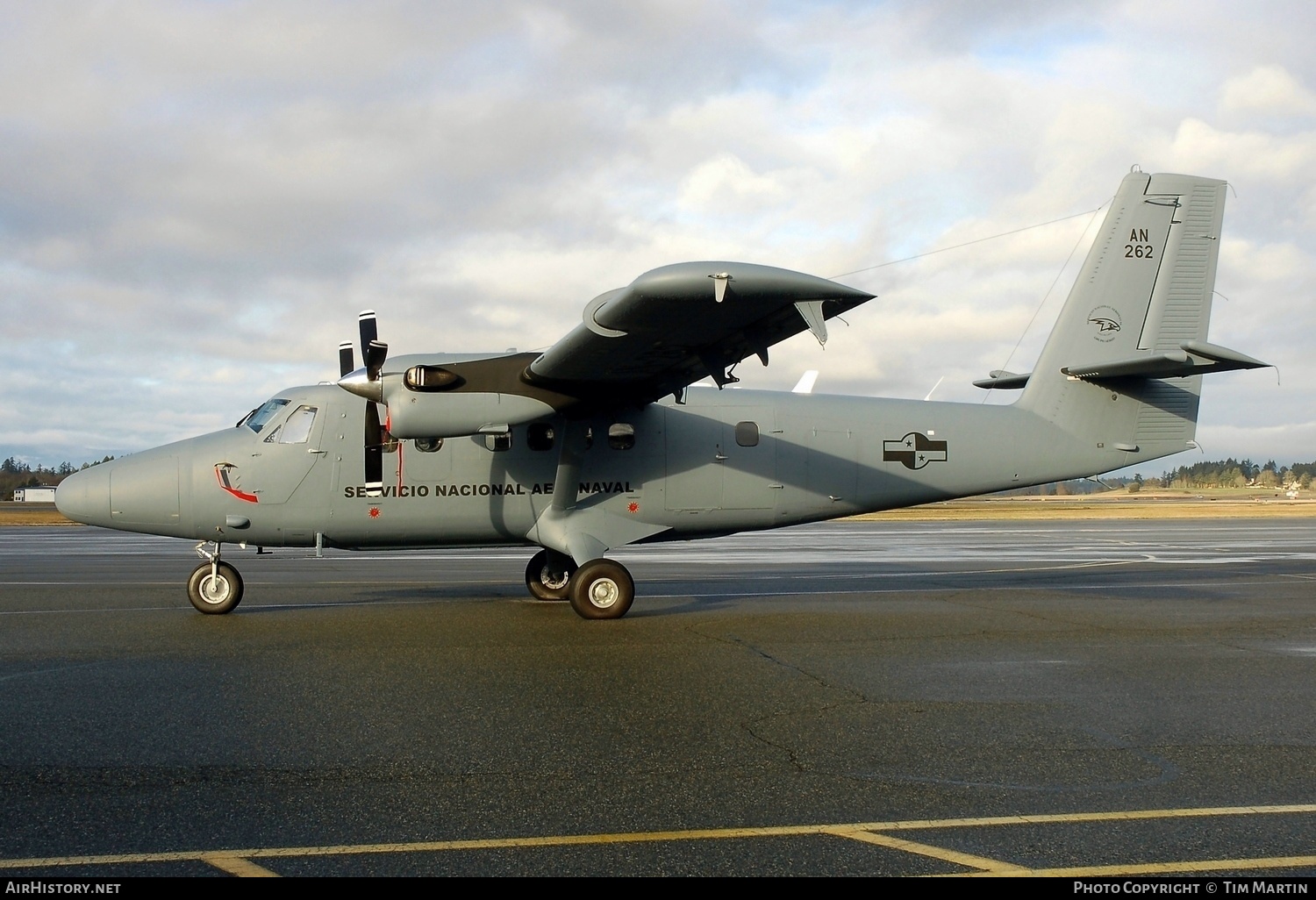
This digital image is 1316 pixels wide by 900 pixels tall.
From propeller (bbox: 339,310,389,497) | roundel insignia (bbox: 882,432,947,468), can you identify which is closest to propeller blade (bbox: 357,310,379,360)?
propeller (bbox: 339,310,389,497)

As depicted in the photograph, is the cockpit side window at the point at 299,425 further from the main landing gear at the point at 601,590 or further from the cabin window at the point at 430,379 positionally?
the main landing gear at the point at 601,590

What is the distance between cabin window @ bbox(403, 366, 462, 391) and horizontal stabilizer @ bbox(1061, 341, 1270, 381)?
9.88 m

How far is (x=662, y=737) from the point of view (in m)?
6.54

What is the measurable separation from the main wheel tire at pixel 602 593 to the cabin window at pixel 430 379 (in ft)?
9.88

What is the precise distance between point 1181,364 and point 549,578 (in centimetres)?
992

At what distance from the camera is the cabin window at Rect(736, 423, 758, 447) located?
48.4ft

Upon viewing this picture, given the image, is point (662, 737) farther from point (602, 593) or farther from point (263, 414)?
point (263, 414)

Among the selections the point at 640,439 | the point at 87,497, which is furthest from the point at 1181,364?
the point at 87,497

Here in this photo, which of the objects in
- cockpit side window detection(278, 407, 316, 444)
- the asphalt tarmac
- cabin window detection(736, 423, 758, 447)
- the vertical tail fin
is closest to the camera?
the asphalt tarmac

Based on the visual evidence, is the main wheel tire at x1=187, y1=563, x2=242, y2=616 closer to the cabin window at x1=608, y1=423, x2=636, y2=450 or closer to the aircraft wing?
the aircraft wing

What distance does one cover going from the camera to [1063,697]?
787 cm

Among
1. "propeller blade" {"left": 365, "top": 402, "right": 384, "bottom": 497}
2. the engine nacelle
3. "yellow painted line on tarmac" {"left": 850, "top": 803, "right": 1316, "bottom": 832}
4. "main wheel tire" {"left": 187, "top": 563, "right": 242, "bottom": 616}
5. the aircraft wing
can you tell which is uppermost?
the aircraft wing
